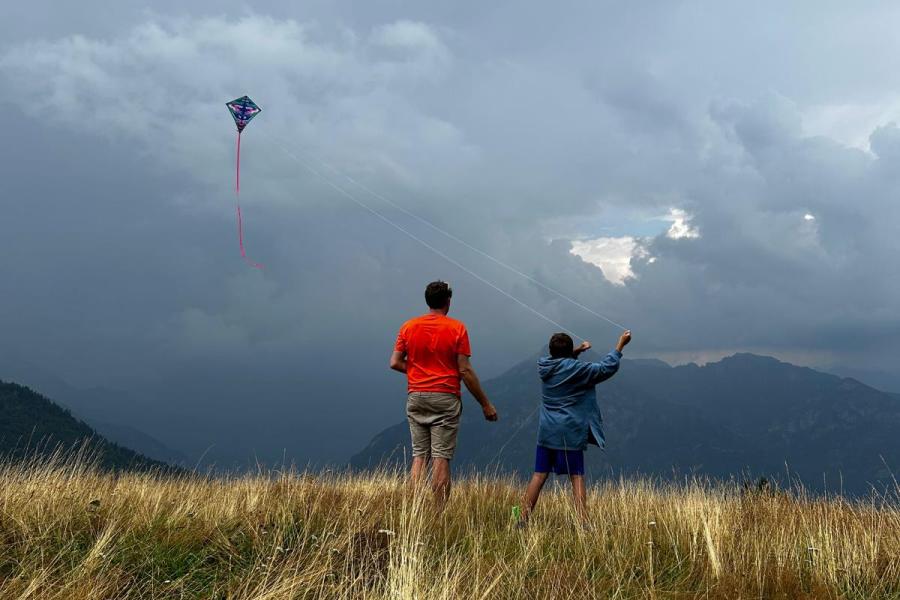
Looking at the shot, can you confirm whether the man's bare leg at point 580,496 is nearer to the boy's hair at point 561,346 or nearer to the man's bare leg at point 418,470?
the boy's hair at point 561,346

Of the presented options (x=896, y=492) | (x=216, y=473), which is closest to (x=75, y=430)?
(x=216, y=473)

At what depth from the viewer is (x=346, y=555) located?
421 centimetres

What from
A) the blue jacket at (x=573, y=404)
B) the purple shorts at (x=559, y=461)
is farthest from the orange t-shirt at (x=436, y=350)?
the purple shorts at (x=559, y=461)

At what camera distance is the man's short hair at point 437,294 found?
6562 mm

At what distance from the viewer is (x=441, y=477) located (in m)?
6.27

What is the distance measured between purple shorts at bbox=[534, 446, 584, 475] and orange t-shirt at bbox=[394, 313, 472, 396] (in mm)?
1085

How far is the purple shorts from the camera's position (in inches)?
245

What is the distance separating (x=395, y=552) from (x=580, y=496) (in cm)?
241

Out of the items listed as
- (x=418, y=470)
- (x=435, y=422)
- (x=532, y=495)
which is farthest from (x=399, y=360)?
(x=532, y=495)

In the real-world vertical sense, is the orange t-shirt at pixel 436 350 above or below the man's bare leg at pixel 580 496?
above

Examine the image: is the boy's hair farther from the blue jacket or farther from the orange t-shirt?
the orange t-shirt

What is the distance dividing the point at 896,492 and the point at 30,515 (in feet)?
25.4

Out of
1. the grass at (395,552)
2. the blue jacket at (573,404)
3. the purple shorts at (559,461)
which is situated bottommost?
the grass at (395,552)

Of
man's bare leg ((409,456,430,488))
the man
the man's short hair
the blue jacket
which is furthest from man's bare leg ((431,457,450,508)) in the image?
the man's short hair
